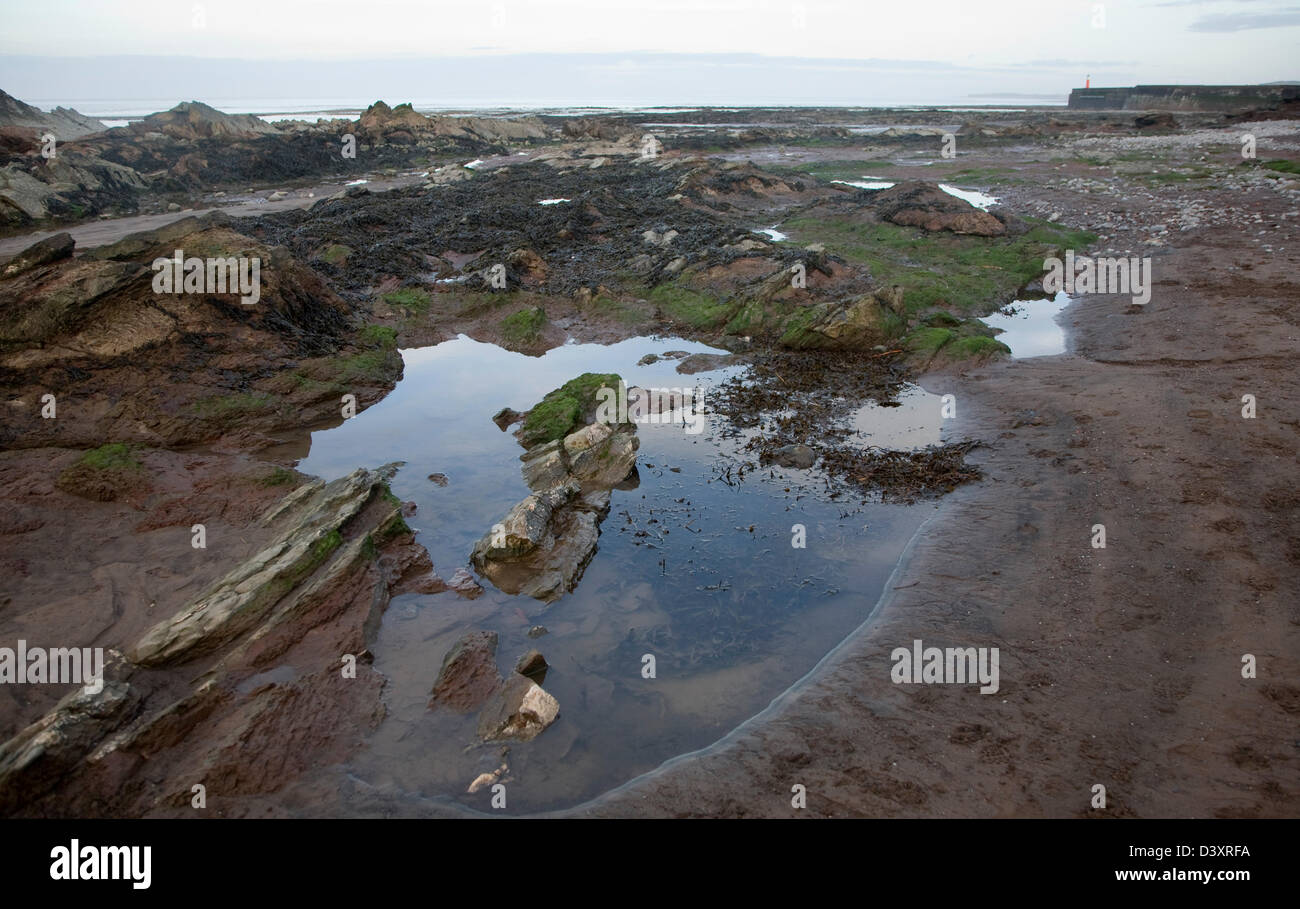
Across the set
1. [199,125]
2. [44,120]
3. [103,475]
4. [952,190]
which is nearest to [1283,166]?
[952,190]

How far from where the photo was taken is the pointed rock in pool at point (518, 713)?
6.80m

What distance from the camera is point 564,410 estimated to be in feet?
42.7

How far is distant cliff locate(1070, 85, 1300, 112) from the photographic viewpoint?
65375mm

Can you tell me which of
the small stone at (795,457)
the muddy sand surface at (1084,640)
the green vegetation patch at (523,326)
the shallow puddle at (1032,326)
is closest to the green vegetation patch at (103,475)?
the muddy sand surface at (1084,640)

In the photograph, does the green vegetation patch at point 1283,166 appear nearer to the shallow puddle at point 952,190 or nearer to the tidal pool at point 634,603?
the shallow puddle at point 952,190

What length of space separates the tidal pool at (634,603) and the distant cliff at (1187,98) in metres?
77.6

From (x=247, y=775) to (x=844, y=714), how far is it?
542 cm

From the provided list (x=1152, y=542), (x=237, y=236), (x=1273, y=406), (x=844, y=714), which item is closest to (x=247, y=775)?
(x=844, y=714)

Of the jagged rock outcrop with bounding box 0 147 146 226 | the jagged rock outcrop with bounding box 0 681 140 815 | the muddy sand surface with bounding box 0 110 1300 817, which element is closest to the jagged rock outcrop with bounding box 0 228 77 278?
the muddy sand surface with bounding box 0 110 1300 817

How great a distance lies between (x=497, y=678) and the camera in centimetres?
748

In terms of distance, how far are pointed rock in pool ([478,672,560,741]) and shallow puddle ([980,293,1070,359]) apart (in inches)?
523

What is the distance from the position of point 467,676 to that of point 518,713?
0.93m

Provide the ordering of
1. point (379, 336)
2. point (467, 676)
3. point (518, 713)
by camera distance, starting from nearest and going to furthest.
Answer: point (518, 713) → point (467, 676) → point (379, 336)

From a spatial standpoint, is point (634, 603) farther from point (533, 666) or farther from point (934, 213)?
point (934, 213)
